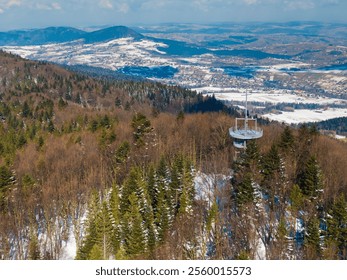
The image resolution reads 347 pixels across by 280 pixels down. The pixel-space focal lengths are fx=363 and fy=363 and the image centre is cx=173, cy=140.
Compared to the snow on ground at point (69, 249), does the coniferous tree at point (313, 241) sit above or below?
above

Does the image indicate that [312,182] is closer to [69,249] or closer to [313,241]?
[313,241]

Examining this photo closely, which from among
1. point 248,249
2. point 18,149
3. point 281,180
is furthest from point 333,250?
point 18,149

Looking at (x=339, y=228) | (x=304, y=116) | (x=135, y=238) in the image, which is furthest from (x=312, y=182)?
(x=304, y=116)

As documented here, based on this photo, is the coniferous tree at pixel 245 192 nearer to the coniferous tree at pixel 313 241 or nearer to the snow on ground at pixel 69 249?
the coniferous tree at pixel 313 241

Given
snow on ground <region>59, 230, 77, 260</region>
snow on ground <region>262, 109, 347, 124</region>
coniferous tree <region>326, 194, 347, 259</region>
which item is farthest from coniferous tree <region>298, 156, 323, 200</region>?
snow on ground <region>262, 109, 347, 124</region>

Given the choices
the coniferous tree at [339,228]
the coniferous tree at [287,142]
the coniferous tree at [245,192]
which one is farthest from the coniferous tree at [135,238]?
the coniferous tree at [287,142]

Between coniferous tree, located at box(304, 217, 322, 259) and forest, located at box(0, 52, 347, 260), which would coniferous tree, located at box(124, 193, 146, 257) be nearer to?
forest, located at box(0, 52, 347, 260)

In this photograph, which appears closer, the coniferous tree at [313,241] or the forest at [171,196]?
the coniferous tree at [313,241]

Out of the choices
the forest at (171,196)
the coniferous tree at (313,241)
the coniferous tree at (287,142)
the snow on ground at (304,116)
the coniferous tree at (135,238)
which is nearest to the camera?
the coniferous tree at (313,241)
